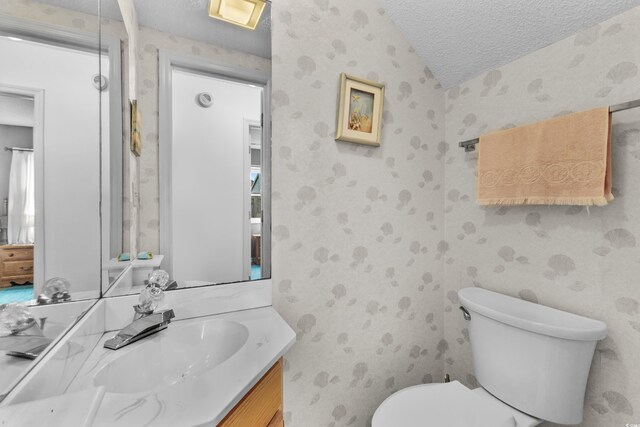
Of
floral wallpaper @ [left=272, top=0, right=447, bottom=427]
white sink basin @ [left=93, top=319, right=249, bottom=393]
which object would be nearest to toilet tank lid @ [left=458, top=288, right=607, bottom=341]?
floral wallpaper @ [left=272, top=0, right=447, bottom=427]

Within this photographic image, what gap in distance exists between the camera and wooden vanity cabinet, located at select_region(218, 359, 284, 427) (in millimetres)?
646

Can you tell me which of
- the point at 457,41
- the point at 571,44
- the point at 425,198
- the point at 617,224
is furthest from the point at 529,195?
the point at 457,41

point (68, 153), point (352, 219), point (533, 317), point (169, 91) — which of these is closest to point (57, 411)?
point (68, 153)

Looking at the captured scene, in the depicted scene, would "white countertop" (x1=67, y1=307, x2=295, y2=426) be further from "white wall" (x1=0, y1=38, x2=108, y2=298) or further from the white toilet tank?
the white toilet tank

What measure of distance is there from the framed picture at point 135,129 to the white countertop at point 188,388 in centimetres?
59

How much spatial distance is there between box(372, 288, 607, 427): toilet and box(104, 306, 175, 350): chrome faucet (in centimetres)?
78

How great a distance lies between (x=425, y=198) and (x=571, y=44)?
31.9 inches

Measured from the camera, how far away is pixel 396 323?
4.85 ft

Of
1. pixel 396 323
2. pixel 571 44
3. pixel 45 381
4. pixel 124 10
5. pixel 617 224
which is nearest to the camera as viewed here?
pixel 45 381

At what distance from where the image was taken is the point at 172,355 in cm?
88

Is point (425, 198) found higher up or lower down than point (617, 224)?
higher up

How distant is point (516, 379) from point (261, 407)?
3.10ft

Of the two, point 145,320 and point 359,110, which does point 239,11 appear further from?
point 145,320

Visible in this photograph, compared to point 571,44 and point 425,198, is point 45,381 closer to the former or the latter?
point 425,198
